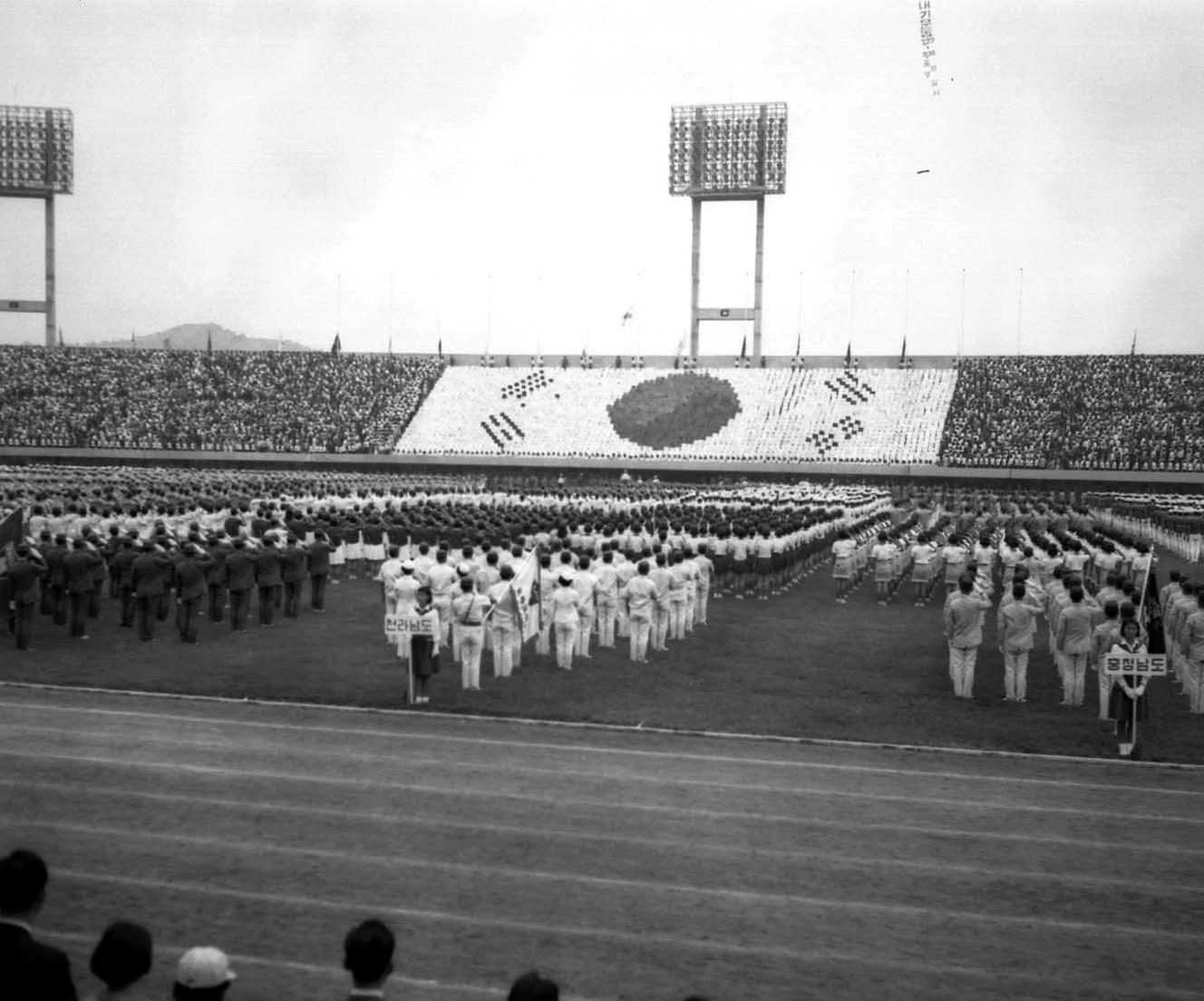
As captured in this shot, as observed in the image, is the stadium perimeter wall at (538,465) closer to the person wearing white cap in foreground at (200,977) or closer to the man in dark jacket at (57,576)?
the man in dark jacket at (57,576)

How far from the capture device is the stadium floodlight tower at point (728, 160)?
71.1m

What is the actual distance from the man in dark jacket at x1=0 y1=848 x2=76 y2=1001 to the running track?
6.13 feet

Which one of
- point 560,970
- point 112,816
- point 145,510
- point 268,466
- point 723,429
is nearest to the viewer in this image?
point 560,970

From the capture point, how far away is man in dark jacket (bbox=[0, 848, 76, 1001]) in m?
4.09

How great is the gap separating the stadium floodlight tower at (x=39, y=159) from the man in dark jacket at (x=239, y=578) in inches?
2438

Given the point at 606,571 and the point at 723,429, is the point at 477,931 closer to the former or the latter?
the point at 606,571

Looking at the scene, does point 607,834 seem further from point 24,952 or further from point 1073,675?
point 1073,675

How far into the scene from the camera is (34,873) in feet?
14.6

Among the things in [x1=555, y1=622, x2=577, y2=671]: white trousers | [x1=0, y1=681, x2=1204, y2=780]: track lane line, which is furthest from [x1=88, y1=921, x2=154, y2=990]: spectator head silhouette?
[x1=555, y1=622, x2=577, y2=671]: white trousers

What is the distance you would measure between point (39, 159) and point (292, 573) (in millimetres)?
64954

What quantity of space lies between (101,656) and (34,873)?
39.9 feet

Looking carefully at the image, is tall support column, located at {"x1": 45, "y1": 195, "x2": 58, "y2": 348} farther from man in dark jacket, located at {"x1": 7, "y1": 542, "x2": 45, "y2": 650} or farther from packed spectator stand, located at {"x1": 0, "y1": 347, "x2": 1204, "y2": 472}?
man in dark jacket, located at {"x1": 7, "y1": 542, "x2": 45, "y2": 650}

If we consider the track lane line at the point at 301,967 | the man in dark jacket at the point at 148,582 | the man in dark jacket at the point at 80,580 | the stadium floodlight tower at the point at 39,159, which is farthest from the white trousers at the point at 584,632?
the stadium floodlight tower at the point at 39,159

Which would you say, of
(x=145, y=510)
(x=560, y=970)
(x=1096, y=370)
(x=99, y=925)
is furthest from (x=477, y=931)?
(x=1096, y=370)
